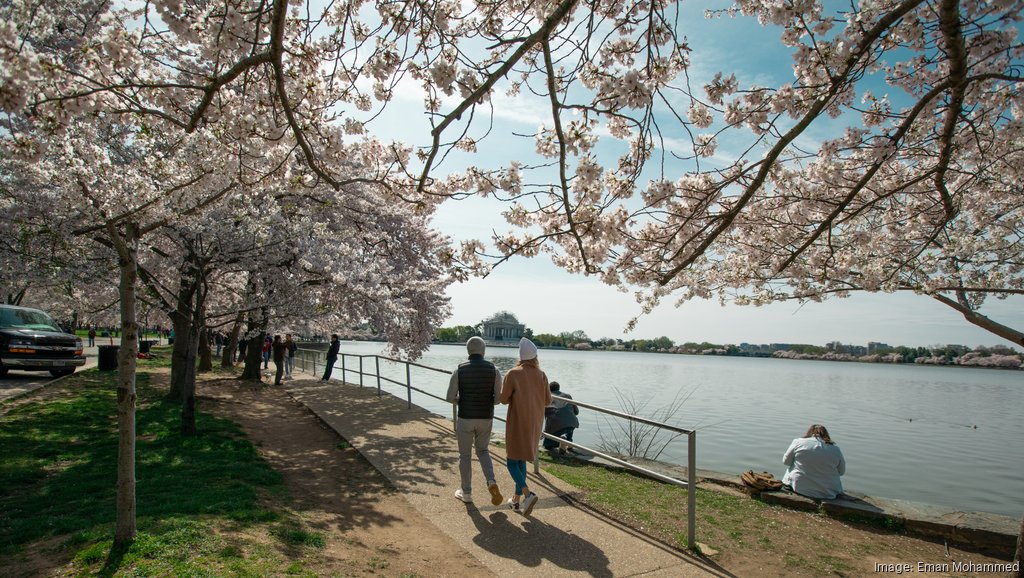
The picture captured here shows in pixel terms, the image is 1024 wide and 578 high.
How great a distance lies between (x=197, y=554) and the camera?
3.93 meters

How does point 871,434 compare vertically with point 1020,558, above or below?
below

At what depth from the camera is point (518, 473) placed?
220 inches

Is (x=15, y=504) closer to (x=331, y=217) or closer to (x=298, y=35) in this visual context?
(x=298, y=35)

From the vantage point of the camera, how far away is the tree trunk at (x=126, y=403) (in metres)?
4.03

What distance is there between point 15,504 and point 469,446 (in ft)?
14.3

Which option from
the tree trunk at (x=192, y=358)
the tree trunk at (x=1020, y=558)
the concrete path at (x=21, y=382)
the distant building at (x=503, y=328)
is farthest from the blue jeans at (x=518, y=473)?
the distant building at (x=503, y=328)

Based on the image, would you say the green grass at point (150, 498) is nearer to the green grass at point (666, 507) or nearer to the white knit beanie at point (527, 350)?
the white knit beanie at point (527, 350)

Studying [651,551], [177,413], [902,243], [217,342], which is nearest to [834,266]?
[902,243]

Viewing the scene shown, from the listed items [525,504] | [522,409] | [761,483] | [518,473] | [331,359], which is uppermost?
[522,409]

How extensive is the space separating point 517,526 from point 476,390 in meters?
1.39

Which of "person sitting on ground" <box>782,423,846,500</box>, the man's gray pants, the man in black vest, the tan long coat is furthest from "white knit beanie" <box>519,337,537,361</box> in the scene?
"person sitting on ground" <box>782,423,846,500</box>

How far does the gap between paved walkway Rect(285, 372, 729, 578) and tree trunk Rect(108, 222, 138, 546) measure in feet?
8.25

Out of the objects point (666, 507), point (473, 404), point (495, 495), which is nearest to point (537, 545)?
point (495, 495)

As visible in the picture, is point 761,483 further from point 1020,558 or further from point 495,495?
point 495,495
